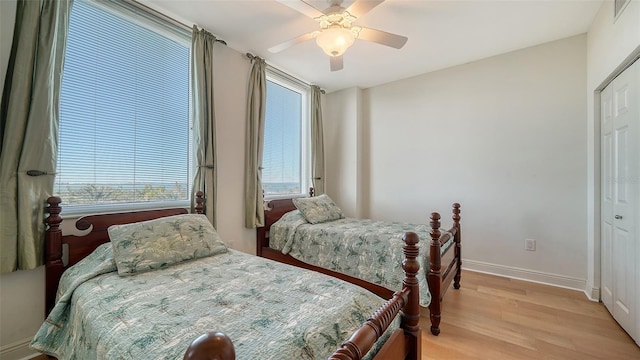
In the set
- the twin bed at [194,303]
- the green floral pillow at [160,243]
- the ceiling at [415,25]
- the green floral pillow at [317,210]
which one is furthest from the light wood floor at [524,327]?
the ceiling at [415,25]

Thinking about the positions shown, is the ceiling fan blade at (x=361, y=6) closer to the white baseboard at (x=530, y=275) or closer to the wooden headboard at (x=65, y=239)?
the wooden headboard at (x=65, y=239)

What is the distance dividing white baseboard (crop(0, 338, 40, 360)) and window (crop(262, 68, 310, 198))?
2.30 meters

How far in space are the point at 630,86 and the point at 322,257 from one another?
9.18 feet

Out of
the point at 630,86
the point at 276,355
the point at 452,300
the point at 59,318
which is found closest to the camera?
the point at 276,355

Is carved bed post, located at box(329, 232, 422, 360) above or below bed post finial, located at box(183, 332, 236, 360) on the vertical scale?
below

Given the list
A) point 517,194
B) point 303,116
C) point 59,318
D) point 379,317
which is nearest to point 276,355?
point 379,317

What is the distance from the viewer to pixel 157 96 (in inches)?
92.7

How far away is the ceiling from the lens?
2242mm

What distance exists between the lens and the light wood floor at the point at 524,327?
1.77 meters

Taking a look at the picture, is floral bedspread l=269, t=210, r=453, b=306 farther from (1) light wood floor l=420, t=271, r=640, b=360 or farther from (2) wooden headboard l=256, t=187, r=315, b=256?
(1) light wood floor l=420, t=271, r=640, b=360

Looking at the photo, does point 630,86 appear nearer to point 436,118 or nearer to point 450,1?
point 450,1

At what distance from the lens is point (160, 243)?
1722mm

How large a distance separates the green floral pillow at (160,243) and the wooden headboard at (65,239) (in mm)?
245

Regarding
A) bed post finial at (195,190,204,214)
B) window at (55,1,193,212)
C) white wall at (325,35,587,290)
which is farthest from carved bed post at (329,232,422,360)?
white wall at (325,35,587,290)
